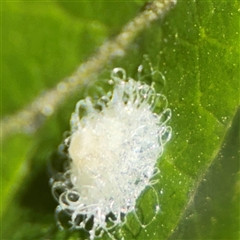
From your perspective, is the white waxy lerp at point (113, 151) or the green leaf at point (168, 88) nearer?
the green leaf at point (168, 88)

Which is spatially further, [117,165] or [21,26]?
[117,165]

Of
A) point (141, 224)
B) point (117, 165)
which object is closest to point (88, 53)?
point (117, 165)

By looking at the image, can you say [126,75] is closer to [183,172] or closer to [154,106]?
[154,106]

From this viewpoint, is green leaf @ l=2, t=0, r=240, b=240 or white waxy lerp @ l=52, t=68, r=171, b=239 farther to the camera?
white waxy lerp @ l=52, t=68, r=171, b=239
